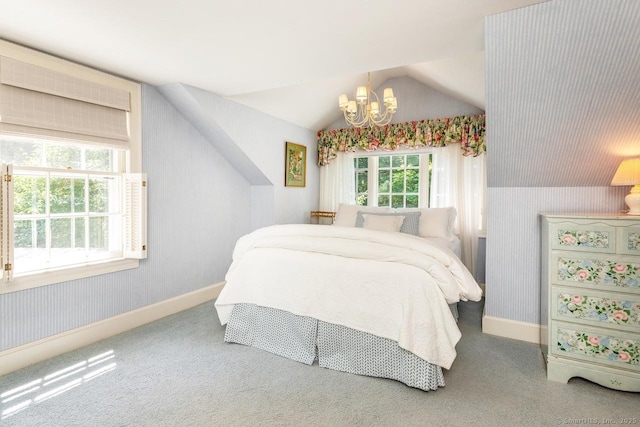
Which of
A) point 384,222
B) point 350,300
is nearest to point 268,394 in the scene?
point 350,300

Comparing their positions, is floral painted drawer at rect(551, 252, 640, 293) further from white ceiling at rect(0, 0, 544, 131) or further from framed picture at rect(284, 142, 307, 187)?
framed picture at rect(284, 142, 307, 187)

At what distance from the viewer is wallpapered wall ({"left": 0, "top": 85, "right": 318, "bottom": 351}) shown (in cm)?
248

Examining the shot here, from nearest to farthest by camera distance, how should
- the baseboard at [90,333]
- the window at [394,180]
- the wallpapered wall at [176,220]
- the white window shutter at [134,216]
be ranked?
the baseboard at [90,333], the wallpapered wall at [176,220], the white window shutter at [134,216], the window at [394,180]

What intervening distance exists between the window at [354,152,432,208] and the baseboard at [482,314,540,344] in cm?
196

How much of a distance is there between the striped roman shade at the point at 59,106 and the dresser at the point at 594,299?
126 inches

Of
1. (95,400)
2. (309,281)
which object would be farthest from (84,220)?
(309,281)

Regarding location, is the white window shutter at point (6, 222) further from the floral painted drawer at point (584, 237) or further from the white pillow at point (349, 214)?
the floral painted drawer at point (584, 237)

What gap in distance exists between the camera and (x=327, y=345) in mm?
2307

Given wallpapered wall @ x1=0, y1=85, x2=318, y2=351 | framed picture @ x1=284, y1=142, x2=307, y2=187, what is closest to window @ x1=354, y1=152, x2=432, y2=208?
framed picture @ x1=284, y1=142, x2=307, y2=187

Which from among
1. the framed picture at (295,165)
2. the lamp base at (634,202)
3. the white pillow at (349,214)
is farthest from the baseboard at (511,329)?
the framed picture at (295,165)

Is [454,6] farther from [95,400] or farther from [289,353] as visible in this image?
[95,400]

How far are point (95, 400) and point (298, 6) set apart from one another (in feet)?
7.76

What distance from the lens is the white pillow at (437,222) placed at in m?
3.82

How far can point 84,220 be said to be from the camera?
2742mm
